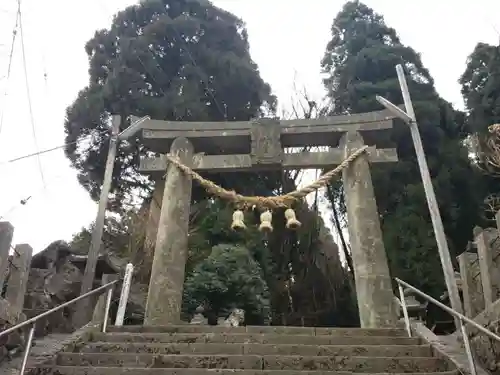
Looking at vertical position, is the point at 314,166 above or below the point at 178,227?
above

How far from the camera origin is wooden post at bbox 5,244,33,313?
6234 mm

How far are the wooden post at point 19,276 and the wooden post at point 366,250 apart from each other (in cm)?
583

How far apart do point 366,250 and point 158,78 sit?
11.1 meters

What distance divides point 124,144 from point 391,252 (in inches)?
373

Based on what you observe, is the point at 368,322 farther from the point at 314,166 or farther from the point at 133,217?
the point at 133,217

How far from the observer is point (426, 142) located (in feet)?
60.3

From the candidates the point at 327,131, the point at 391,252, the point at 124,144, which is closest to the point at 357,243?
the point at 327,131

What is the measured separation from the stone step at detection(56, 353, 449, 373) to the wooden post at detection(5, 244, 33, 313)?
38.0 inches

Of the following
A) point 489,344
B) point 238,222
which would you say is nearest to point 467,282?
point 489,344

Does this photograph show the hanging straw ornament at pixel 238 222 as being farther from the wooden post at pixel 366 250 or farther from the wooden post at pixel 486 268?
the wooden post at pixel 486 268

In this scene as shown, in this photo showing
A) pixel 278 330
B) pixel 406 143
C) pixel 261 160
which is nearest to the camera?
pixel 278 330

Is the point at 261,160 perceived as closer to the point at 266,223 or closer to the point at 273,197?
the point at 273,197

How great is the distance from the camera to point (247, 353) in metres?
6.07

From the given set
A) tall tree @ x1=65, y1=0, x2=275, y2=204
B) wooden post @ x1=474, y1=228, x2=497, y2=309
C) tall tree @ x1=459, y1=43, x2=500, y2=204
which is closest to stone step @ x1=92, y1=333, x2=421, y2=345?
wooden post @ x1=474, y1=228, x2=497, y2=309
